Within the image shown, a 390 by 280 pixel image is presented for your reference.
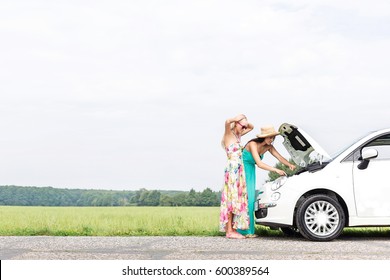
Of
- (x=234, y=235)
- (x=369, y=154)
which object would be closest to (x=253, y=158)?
(x=234, y=235)

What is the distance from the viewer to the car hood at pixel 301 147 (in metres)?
11.4

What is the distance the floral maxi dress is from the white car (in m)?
0.43

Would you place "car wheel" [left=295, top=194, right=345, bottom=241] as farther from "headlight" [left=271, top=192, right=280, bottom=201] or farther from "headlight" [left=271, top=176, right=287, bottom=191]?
"headlight" [left=271, top=176, right=287, bottom=191]

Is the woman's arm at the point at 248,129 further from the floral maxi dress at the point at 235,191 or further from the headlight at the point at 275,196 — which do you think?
the headlight at the point at 275,196

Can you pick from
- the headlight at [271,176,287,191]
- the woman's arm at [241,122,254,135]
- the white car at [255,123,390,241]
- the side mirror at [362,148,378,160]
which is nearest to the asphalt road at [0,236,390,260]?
the white car at [255,123,390,241]

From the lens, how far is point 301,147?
11570mm

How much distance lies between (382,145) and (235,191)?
2442 mm

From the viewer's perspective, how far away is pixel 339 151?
37.9 ft

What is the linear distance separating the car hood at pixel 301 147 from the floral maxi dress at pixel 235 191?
82cm

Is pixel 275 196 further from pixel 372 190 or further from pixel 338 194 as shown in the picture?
pixel 372 190

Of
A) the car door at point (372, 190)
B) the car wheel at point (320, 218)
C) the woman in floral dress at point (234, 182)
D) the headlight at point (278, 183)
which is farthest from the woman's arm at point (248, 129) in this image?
the car door at point (372, 190)

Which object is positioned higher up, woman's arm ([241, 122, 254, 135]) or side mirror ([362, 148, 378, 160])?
woman's arm ([241, 122, 254, 135])

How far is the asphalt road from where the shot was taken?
9008mm

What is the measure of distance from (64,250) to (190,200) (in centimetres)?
3985
